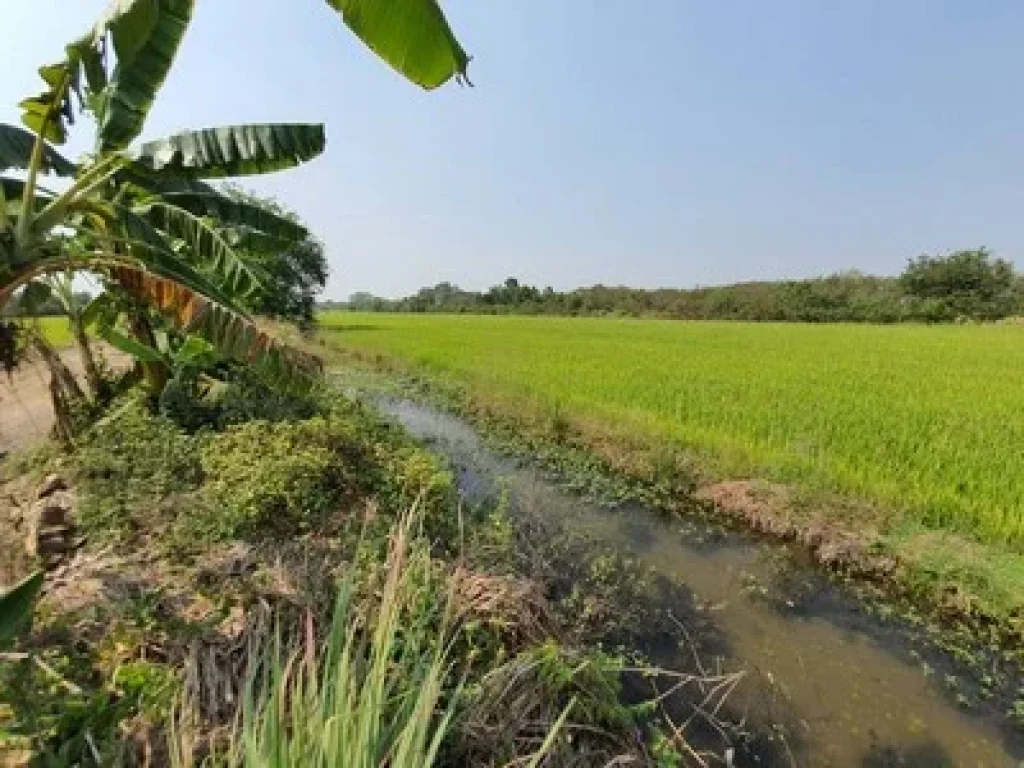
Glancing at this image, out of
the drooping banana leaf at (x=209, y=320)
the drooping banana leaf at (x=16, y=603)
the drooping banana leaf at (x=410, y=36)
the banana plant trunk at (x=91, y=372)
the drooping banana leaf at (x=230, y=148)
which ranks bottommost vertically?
the banana plant trunk at (x=91, y=372)

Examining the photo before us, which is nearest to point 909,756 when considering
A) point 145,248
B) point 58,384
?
point 145,248

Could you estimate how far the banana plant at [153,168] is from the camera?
11.0ft

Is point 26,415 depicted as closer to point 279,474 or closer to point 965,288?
point 279,474

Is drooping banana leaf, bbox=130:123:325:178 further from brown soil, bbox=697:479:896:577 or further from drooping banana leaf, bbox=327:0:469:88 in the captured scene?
brown soil, bbox=697:479:896:577

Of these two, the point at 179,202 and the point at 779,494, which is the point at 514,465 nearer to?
the point at 779,494

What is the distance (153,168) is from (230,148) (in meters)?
0.62

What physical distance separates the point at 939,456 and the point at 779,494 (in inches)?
78.8

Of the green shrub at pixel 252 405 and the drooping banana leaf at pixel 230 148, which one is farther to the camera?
the green shrub at pixel 252 405

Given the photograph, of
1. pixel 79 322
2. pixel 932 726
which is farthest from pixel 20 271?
pixel 932 726

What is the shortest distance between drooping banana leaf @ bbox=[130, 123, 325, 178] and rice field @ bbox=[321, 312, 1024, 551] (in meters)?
4.88

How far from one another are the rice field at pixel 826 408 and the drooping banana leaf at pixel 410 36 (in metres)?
4.75

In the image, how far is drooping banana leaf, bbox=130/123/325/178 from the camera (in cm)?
491

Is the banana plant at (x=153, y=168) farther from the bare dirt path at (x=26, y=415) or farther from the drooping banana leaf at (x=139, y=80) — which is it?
the bare dirt path at (x=26, y=415)

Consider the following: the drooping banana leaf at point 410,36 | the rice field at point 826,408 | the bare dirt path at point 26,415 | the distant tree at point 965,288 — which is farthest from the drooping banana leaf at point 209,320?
the distant tree at point 965,288
